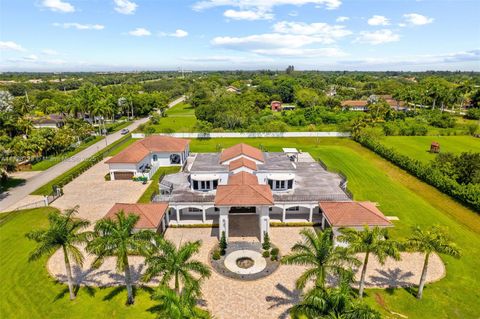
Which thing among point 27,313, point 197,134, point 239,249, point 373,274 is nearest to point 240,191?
point 239,249

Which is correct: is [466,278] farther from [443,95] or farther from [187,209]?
[443,95]

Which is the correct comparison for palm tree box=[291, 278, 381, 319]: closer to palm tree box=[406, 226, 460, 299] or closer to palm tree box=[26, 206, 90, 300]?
palm tree box=[406, 226, 460, 299]

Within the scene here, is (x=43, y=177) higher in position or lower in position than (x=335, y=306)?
lower

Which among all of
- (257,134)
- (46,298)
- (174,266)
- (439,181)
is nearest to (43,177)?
(46,298)

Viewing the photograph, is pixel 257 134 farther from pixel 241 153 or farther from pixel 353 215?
pixel 353 215

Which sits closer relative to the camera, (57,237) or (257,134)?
(57,237)

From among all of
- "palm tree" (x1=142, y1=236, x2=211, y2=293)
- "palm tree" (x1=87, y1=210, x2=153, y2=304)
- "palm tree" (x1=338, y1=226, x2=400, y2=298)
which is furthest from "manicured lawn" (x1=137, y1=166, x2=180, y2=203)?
"palm tree" (x1=338, y1=226, x2=400, y2=298)

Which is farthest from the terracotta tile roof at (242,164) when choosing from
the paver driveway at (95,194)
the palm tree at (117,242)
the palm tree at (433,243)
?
the palm tree at (433,243)
